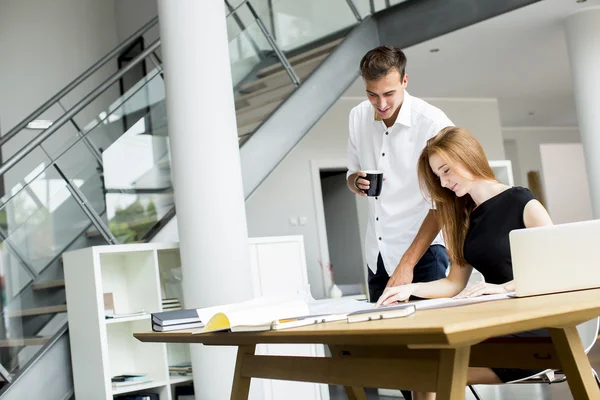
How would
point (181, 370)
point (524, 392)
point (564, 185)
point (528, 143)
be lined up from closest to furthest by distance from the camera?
point (181, 370), point (524, 392), point (528, 143), point (564, 185)

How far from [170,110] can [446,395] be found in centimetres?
327

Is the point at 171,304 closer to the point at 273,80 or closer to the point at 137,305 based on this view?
the point at 137,305

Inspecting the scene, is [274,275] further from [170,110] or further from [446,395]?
[446,395]

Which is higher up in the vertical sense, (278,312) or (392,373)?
(278,312)

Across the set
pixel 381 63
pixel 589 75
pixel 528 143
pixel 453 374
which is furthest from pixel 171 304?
pixel 528 143

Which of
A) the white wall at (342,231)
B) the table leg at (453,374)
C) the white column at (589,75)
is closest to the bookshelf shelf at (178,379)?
the table leg at (453,374)

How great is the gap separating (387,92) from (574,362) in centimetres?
118

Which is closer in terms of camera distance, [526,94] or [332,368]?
[332,368]

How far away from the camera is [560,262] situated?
179 cm

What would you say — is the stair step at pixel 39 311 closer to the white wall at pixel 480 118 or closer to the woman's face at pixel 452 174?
the woman's face at pixel 452 174

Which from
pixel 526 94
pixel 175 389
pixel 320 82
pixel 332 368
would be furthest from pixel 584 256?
pixel 526 94

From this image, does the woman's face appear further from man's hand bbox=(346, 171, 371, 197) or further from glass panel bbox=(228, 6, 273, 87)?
glass panel bbox=(228, 6, 273, 87)

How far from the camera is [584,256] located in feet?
5.85

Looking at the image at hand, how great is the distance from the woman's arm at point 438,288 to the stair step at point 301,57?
3889 mm
